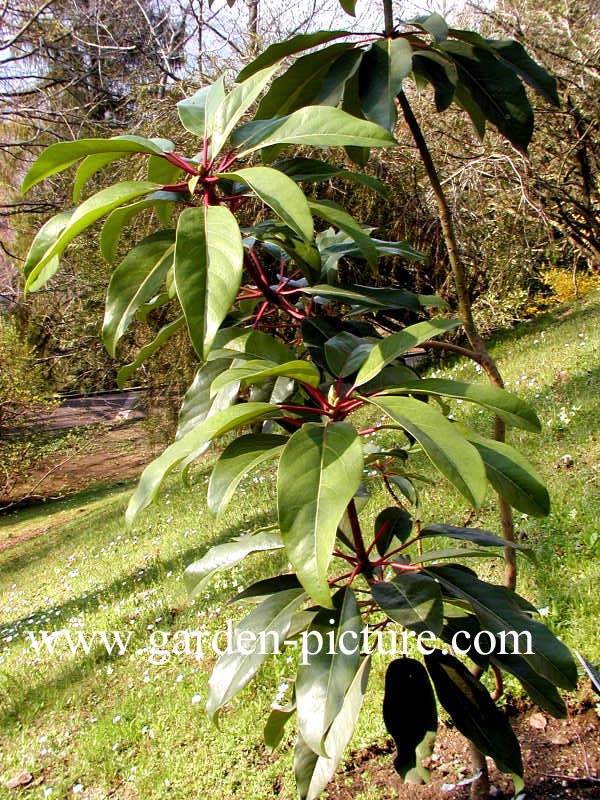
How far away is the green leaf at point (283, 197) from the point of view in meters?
0.81

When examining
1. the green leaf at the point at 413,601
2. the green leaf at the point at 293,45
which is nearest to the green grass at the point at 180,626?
the green leaf at the point at 413,601

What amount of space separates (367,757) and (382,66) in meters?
1.84

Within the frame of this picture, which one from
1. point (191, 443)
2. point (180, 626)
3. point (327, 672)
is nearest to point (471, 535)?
point (327, 672)

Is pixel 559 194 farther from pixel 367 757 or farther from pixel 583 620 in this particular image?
pixel 367 757

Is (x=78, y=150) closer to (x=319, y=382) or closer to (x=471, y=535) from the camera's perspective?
(x=319, y=382)

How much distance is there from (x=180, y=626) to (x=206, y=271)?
9.20 feet

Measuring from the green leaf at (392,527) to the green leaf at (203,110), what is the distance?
0.83m

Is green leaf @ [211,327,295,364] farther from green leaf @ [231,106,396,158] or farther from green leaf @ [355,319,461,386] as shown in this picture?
green leaf @ [231,106,396,158]

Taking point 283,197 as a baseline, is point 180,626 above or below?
below

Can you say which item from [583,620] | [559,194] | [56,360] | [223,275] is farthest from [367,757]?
[56,360]

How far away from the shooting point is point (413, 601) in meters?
1.04

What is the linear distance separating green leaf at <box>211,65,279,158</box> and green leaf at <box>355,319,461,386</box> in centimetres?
39

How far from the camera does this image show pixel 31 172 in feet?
3.26

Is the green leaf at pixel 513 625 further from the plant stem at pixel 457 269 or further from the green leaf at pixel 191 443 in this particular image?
the green leaf at pixel 191 443
